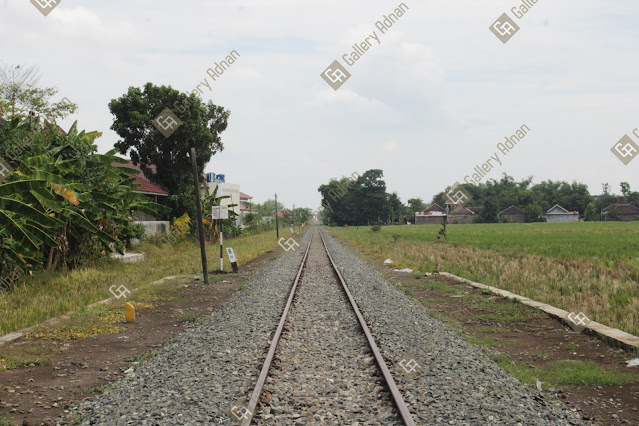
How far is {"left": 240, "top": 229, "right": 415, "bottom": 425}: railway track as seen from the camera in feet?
16.0

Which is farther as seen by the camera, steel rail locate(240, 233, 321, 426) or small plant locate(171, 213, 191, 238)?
small plant locate(171, 213, 191, 238)

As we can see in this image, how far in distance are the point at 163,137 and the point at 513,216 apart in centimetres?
10114

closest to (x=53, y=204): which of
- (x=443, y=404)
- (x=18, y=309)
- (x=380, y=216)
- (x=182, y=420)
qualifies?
(x=18, y=309)

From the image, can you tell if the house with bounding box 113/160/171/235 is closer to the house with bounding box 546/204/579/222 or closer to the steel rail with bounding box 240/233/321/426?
the steel rail with bounding box 240/233/321/426

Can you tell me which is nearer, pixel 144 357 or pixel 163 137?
pixel 144 357

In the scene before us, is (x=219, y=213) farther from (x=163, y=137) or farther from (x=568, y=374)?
(x=163, y=137)

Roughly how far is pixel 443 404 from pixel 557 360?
254 centimetres

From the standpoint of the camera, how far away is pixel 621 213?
365ft

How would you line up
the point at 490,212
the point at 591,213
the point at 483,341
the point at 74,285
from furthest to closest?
the point at 591,213
the point at 490,212
the point at 74,285
the point at 483,341

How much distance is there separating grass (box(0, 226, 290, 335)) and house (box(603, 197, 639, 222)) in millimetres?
109058

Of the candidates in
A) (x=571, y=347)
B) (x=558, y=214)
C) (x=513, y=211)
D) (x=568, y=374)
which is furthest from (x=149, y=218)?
(x=558, y=214)

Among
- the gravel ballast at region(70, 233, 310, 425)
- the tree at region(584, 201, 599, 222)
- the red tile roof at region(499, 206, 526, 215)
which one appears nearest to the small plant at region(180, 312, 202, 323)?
the gravel ballast at region(70, 233, 310, 425)

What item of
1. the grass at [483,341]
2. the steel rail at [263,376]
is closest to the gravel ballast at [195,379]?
the steel rail at [263,376]

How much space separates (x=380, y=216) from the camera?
11138cm
